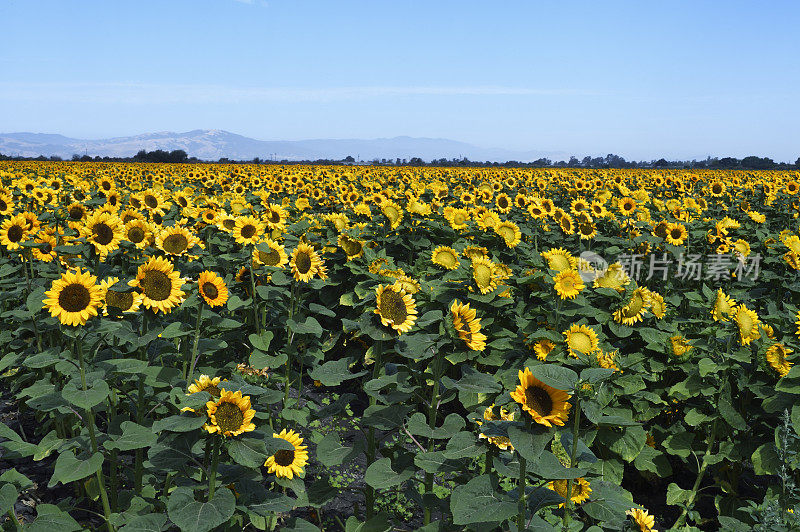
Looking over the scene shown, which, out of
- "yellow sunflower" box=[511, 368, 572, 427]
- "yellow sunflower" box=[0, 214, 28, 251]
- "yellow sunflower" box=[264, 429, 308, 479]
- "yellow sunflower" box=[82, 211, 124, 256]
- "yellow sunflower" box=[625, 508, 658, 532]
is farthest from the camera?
"yellow sunflower" box=[0, 214, 28, 251]

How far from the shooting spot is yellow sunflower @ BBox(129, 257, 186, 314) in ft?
10.8

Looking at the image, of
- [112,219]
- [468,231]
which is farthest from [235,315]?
[468,231]

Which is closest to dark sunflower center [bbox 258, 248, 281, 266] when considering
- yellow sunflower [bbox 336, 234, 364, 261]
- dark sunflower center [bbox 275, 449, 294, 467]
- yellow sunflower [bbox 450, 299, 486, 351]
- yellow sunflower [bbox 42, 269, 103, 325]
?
yellow sunflower [bbox 42, 269, 103, 325]

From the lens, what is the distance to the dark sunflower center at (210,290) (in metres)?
3.51

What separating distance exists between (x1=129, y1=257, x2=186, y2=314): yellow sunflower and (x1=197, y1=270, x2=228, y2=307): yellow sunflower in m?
0.12

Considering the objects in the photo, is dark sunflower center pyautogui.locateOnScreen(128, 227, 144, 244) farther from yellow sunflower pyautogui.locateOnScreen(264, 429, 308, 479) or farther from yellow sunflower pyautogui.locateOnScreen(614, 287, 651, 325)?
yellow sunflower pyautogui.locateOnScreen(614, 287, 651, 325)


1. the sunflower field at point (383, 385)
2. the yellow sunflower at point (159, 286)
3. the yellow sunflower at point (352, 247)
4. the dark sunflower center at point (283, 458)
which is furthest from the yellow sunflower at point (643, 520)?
the yellow sunflower at point (352, 247)

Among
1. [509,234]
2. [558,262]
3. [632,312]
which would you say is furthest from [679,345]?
[509,234]

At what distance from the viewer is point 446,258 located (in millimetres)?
6012

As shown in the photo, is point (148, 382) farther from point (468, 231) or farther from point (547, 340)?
point (468, 231)

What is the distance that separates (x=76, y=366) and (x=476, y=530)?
2.29m

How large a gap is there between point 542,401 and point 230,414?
4.38ft

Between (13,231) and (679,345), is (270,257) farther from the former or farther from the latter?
(679,345)

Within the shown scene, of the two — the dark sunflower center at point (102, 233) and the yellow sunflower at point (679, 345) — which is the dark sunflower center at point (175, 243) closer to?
the dark sunflower center at point (102, 233)
